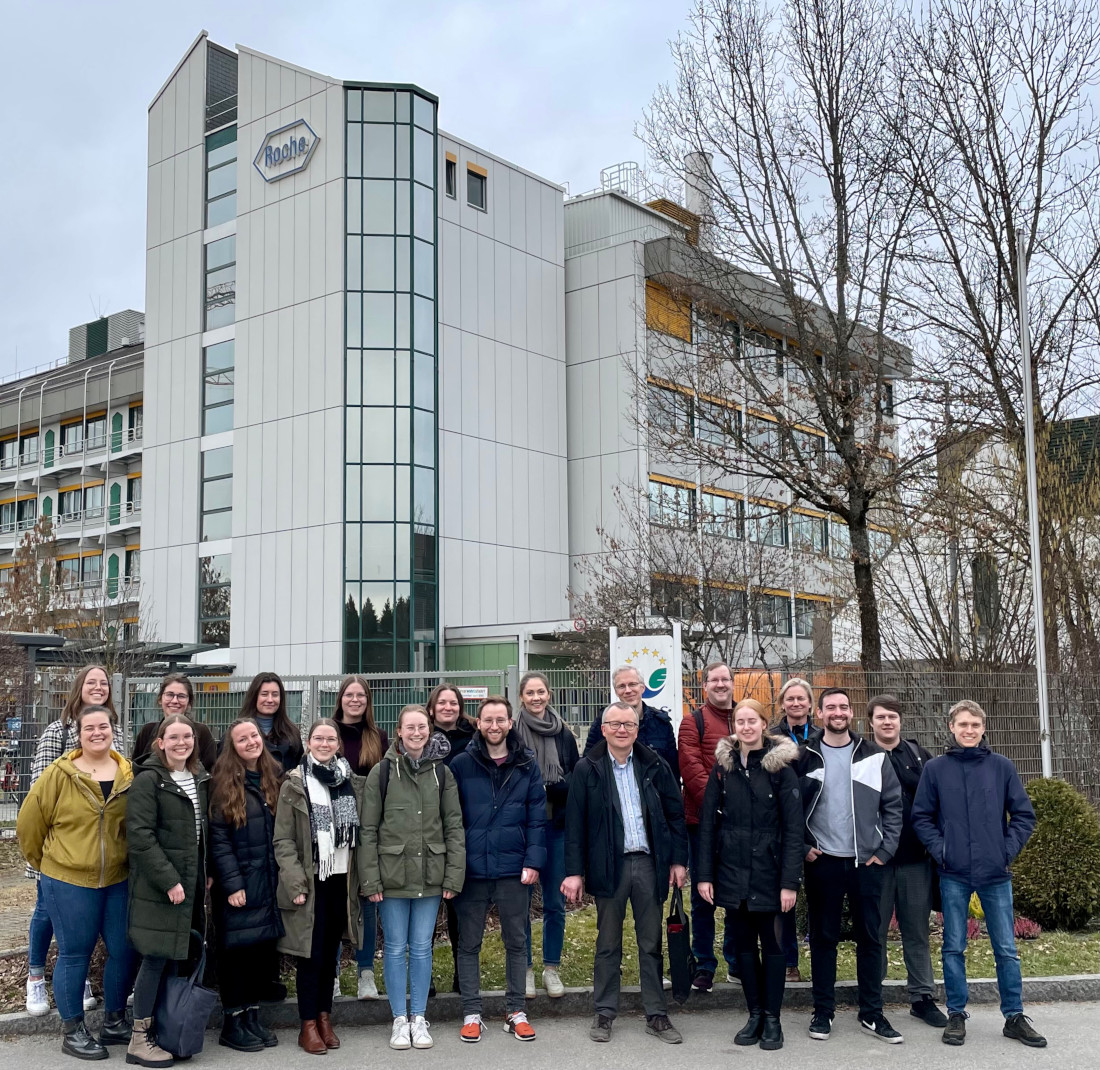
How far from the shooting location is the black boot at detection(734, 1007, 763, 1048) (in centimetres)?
729

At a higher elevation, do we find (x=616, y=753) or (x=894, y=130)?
(x=894, y=130)

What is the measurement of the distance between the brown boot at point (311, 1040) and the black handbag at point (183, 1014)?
0.55 meters

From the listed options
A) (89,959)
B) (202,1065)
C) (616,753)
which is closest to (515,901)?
(616,753)

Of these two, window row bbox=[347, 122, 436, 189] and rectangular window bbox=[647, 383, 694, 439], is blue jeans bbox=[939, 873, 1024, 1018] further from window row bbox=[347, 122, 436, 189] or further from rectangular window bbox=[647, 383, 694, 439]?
window row bbox=[347, 122, 436, 189]

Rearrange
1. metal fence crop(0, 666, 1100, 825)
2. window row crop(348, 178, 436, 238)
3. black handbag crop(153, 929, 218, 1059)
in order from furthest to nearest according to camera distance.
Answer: window row crop(348, 178, 436, 238) < metal fence crop(0, 666, 1100, 825) < black handbag crop(153, 929, 218, 1059)

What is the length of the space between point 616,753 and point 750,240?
11326mm

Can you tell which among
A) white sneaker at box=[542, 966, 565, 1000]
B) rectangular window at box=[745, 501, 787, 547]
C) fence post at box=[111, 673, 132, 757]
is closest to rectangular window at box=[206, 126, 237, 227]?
rectangular window at box=[745, 501, 787, 547]

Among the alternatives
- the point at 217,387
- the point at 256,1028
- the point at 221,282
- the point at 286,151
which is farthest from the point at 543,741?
the point at 221,282

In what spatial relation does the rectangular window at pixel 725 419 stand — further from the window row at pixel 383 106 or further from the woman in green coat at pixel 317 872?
the window row at pixel 383 106

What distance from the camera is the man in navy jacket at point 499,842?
7.65m

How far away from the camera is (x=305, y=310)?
35531 millimetres

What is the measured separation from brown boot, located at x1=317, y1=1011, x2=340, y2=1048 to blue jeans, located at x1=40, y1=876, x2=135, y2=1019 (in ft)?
3.86

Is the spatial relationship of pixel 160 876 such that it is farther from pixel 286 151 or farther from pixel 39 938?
pixel 286 151

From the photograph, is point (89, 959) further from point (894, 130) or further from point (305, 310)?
point (305, 310)
